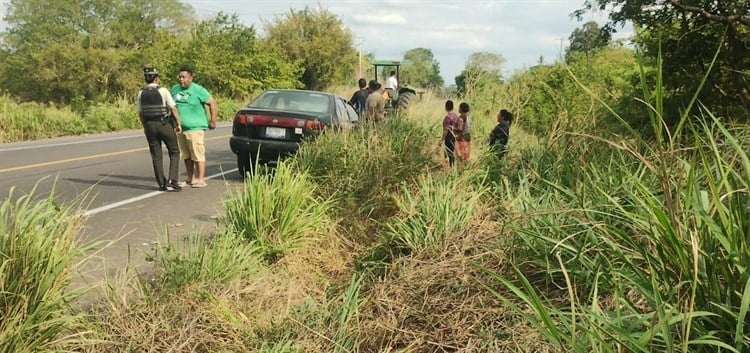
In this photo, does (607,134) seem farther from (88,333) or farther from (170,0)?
(170,0)

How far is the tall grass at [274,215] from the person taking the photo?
452 cm

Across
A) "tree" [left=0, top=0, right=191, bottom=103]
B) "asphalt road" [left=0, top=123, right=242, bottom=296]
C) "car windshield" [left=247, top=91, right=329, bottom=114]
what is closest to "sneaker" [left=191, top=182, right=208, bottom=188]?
"asphalt road" [left=0, top=123, right=242, bottom=296]

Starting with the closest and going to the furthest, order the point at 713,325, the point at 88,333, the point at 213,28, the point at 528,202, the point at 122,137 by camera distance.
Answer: the point at 713,325 < the point at 88,333 < the point at 528,202 < the point at 122,137 < the point at 213,28

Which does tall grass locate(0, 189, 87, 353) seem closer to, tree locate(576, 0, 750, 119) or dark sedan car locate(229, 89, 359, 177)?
dark sedan car locate(229, 89, 359, 177)

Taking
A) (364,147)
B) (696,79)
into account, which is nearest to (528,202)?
(364,147)

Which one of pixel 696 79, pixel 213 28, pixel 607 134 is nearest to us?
pixel 607 134

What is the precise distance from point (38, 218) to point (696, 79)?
758 centimetres

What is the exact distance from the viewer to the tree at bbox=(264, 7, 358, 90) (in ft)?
141

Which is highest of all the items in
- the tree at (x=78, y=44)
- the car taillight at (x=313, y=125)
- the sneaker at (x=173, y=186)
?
the tree at (x=78, y=44)

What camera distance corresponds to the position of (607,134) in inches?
192

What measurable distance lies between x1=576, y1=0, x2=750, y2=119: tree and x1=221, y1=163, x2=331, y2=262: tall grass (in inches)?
188

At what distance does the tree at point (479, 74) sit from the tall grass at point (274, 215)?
825 cm

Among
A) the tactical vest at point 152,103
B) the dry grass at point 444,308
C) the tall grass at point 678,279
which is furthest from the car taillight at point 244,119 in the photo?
the tall grass at point 678,279

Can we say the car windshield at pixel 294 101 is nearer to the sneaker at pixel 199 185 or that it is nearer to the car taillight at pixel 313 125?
the car taillight at pixel 313 125
